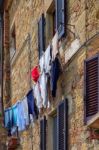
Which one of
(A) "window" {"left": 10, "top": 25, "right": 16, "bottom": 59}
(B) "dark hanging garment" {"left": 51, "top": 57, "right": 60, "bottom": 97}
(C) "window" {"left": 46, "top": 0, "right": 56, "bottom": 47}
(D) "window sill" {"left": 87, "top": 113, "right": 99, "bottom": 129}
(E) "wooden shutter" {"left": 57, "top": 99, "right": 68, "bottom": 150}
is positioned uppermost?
(A) "window" {"left": 10, "top": 25, "right": 16, "bottom": 59}

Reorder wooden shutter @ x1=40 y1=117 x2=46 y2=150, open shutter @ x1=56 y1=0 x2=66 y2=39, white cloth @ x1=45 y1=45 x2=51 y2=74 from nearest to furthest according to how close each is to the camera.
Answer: open shutter @ x1=56 y1=0 x2=66 y2=39 → white cloth @ x1=45 y1=45 x2=51 y2=74 → wooden shutter @ x1=40 y1=117 x2=46 y2=150

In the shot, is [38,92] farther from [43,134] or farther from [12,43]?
[12,43]

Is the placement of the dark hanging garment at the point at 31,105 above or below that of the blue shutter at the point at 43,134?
above

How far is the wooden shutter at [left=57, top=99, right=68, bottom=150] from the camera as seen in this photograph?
33.4 feet

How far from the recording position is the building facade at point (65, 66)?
29.6 ft

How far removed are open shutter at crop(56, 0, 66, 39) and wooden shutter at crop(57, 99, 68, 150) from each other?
1311mm

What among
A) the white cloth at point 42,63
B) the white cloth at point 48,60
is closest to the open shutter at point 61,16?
the white cloth at point 48,60

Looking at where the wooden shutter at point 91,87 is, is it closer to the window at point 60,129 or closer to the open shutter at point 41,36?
the window at point 60,129

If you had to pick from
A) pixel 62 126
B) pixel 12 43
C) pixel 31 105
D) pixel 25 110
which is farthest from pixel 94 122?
pixel 12 43

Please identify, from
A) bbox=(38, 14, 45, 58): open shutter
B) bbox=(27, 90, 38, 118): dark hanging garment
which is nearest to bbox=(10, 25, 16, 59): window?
bbox=(27, 90, 38, 118): dark hanging garment

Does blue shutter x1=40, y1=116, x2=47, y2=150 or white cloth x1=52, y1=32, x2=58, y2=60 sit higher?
white cloth x1=52, y1=32, x2=58, y2=60

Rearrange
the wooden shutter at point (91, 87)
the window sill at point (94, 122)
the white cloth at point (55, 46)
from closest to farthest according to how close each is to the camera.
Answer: the window sill at point (94, 122), the wooden shutter at point (91, 87), the white cloth at point (55, 46)

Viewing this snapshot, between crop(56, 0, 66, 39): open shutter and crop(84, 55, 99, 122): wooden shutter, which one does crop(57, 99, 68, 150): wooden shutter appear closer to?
crop(56, 0, 66, 39): open shutter

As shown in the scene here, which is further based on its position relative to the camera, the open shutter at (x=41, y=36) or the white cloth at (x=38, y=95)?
the open shutter at (x=41, y=36)
